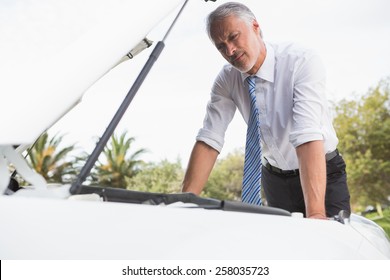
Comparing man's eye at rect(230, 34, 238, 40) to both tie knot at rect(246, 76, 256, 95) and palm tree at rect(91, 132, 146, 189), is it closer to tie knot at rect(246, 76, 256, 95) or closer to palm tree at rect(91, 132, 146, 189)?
tie knot at rect(246, 76, 256, 95)

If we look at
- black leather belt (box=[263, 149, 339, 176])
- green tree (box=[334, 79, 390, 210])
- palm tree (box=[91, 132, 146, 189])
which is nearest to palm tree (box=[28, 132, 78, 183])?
palm tree (box=[91, 132, 146, 189])

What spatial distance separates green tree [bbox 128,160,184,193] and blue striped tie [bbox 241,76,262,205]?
865 inches

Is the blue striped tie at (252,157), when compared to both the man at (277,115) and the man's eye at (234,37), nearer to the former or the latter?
the man at (277,115)

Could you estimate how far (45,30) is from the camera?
1.59 meters

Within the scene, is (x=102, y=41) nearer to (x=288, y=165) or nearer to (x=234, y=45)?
(x=234, y=45)

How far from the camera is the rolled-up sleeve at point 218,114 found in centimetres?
269

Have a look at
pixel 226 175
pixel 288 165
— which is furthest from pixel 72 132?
pixel 288 165

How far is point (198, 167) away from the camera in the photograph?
264 cm

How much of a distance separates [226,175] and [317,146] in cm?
2382

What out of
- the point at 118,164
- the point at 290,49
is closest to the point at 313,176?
the point at 290,49

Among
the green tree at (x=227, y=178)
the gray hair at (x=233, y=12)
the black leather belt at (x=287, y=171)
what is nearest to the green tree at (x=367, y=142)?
the green tree at (x=227, y=178)

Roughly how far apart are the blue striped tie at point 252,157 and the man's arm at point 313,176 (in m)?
0.35

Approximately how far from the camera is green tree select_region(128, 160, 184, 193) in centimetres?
2459

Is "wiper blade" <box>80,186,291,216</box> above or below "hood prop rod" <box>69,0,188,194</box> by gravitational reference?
below
